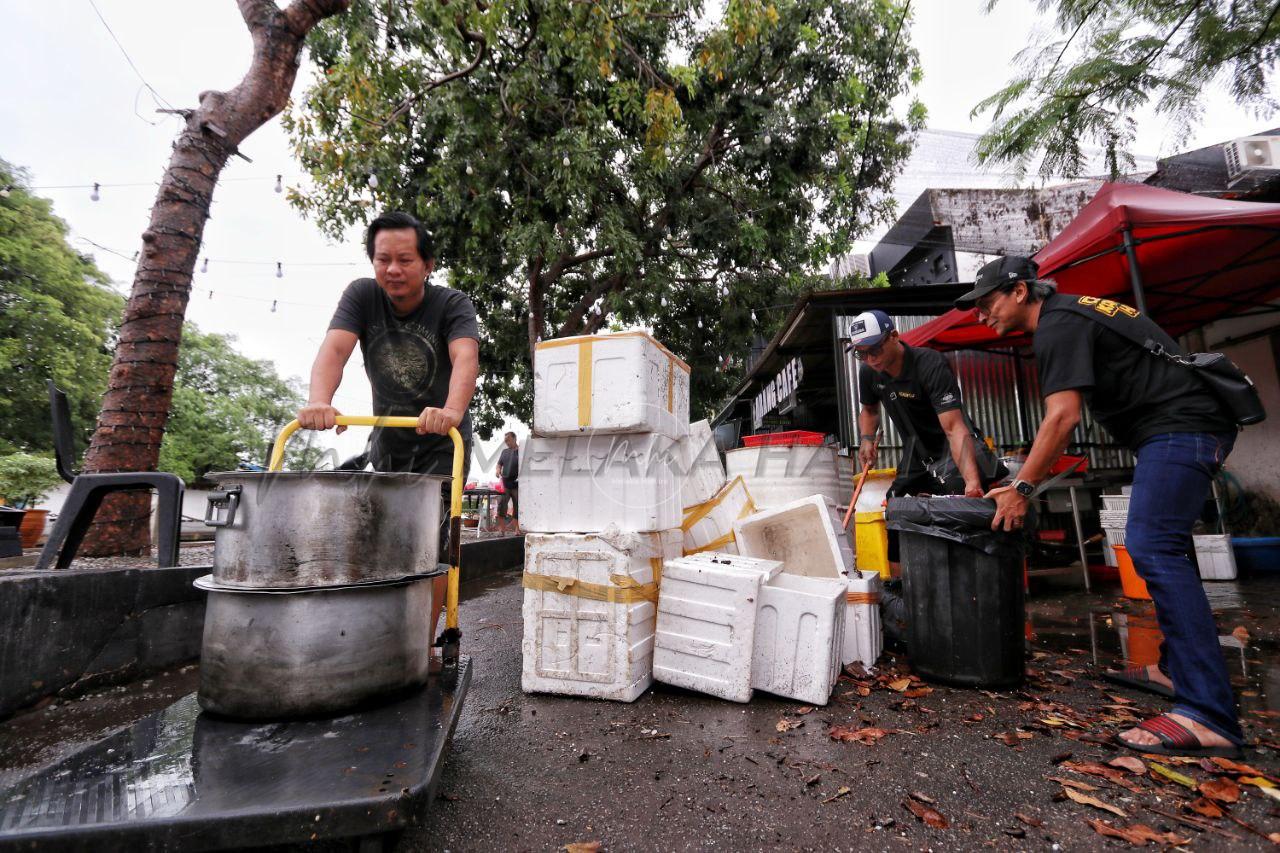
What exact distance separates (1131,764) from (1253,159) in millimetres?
14779

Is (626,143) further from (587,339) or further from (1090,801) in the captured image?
(1090,801)

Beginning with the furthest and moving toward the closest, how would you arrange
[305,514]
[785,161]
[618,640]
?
[785,161], [618,640], [305,514]

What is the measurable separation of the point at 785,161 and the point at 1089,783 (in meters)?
10.4

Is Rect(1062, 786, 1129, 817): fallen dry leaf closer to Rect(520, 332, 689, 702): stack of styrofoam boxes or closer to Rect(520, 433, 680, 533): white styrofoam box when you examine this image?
Rect(520, 332, 689, 702): stack of styrofoam boxes

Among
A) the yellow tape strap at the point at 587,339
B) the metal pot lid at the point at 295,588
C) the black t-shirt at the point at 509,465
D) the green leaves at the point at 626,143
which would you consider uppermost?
the green leaves at the point at 626,143

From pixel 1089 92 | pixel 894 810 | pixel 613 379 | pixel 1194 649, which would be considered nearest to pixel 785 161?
pixel 1089 92

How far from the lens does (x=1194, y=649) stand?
2.25 metres

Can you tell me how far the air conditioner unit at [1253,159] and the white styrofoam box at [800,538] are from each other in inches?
515

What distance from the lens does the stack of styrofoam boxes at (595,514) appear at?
115 inches

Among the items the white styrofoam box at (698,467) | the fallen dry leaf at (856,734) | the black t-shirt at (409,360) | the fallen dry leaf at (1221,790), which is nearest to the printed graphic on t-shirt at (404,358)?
the black t-shirt at (409,360)

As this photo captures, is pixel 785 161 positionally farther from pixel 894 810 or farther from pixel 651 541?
pixel 894 810

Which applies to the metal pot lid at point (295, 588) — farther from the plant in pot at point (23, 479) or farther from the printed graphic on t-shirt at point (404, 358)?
the plant in pot at point (23, 479)

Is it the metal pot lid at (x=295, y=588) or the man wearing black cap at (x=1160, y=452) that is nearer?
the metal pot lid at (x=295, y=588)

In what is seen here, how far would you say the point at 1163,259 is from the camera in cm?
583
